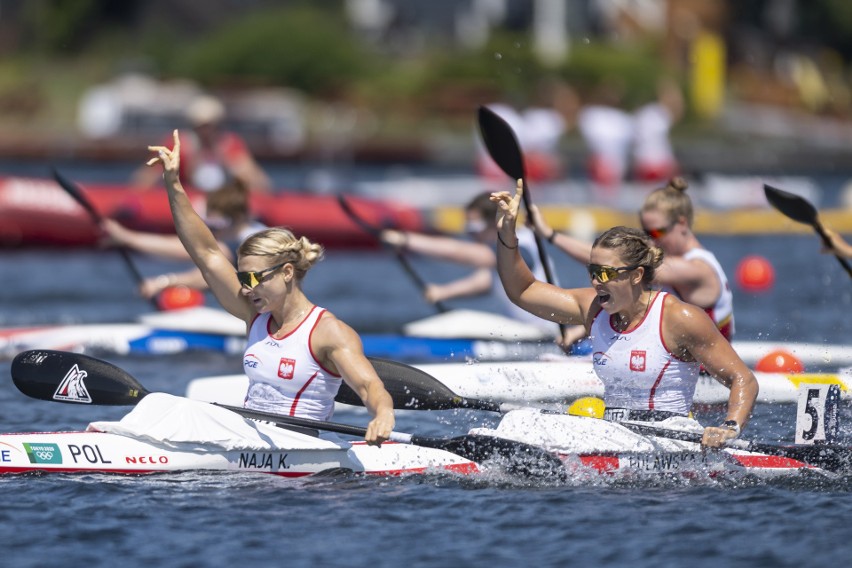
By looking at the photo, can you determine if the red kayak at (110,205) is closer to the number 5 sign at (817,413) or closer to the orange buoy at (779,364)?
the orange buoy at (779,364)

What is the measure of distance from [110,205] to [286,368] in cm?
1084

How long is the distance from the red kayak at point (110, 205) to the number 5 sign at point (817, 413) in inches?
404

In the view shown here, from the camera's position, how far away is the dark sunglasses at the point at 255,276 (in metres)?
6.62

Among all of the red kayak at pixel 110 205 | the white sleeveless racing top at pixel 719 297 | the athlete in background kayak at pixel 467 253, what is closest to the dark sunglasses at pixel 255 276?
the white sleeveless racing top at pixel 719 297

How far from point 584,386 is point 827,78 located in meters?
36.4

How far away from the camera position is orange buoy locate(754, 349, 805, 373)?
10351 mm

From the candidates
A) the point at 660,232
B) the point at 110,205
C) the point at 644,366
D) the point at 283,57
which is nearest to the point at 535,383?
the point at 660,232

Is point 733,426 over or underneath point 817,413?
underneath

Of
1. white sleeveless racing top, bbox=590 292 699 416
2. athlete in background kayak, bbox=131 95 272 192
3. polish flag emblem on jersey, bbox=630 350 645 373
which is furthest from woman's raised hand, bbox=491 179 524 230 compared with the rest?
athlete in background kayak, bbox=131 95 272 192

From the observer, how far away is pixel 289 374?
22.5ft

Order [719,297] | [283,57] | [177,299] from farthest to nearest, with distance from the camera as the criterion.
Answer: [283,57], [177,299], [719,297]

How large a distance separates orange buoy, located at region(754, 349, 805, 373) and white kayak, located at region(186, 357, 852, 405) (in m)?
0.36

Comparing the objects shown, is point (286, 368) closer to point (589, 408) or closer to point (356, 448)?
point (356, 448)

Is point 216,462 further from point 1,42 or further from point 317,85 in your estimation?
point 1,42
